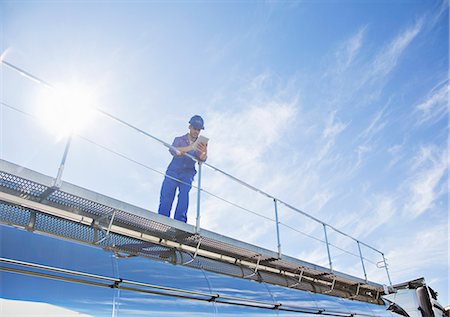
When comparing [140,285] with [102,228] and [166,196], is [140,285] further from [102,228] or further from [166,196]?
[166,196]

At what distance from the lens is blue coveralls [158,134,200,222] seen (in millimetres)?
4992

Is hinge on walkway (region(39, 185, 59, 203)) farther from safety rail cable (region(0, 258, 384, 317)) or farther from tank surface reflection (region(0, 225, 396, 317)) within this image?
safety rail cable (region(0, 258, 384, 317))

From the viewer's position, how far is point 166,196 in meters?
5.04

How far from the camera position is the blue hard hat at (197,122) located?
603 cm

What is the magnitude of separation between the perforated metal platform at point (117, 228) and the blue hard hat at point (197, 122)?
2198 millimetres

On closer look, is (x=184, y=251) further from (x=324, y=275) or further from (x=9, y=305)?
(x=324, y=275)

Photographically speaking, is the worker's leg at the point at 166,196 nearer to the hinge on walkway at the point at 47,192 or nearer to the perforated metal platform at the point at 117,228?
the perforated metal platform at the point at 117,228

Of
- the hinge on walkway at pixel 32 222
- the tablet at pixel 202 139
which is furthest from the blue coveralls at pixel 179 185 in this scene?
the hinge on walkway at pixel 32 222

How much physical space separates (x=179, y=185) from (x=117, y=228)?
4.66 feet

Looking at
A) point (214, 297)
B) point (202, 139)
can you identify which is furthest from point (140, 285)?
point (202, 139)

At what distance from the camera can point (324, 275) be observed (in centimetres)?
705

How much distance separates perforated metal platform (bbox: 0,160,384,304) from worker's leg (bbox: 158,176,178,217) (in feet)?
2.19

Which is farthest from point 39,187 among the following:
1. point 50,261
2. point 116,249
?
point 116,249

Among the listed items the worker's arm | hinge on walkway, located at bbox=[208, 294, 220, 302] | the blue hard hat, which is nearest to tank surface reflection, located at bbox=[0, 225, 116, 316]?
hinge on walkway, located at bbox=[208, 294, 220, 302]
